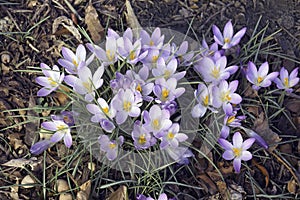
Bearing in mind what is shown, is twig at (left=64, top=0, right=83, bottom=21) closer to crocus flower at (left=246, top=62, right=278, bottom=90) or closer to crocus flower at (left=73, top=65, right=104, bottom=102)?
crocus flower at (left=73, top=65, right=104, bottom=102)

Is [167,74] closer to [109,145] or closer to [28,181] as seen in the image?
[109,145]

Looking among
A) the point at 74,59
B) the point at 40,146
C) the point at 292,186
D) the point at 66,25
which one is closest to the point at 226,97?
the point at 292,186

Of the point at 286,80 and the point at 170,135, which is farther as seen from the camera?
the point at 286,80

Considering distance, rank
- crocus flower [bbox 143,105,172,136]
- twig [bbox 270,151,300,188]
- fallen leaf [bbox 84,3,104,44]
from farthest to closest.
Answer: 1. fallen leaf [bbox 84,3,104,44]
2. twig [bbox 270,151,300,188]
3. crocus flower [bbox 143,105,172,136]

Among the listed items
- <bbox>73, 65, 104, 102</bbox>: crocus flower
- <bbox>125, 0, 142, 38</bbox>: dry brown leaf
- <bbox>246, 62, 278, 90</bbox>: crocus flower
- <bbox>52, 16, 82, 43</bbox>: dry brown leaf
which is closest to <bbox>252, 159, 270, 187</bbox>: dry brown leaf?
<bbox>246, 62, 278, 90</bbox>: crocus flower

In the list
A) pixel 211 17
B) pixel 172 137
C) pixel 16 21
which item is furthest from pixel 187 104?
pixel 16 21

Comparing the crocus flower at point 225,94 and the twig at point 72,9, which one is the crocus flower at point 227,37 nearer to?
the crocus flower at point 225,94
